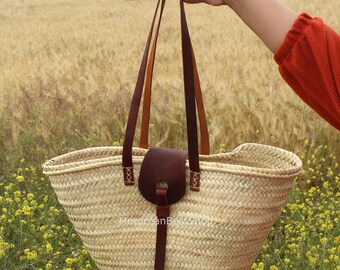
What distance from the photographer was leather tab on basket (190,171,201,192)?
5.08 feet

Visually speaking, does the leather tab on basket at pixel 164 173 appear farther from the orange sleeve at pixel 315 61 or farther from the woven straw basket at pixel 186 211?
the orange sleeve at pixel 315 61

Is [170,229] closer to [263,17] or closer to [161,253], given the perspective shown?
[161,253]

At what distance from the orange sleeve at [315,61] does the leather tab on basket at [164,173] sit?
310mm

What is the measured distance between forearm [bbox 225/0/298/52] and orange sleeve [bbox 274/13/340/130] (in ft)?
0.07

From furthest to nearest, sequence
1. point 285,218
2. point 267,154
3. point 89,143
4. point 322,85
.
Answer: point 89,143 → point 285,218 → point 267,154 → point 322,85

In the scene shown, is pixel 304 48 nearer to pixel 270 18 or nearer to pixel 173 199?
pixel 270 18

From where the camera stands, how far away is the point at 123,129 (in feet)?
11.3

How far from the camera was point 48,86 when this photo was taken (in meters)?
4.26

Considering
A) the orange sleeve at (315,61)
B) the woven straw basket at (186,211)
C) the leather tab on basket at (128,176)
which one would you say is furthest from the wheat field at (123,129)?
the orange sleeve at (315,61)

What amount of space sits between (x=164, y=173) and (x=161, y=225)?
135 mm

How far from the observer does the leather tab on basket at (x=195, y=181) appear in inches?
61.0

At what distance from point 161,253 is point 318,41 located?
0.61 metres

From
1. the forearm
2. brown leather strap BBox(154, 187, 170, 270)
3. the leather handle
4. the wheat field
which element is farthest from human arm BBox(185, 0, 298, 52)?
the wheat field

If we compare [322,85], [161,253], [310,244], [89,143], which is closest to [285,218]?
[310,244]
